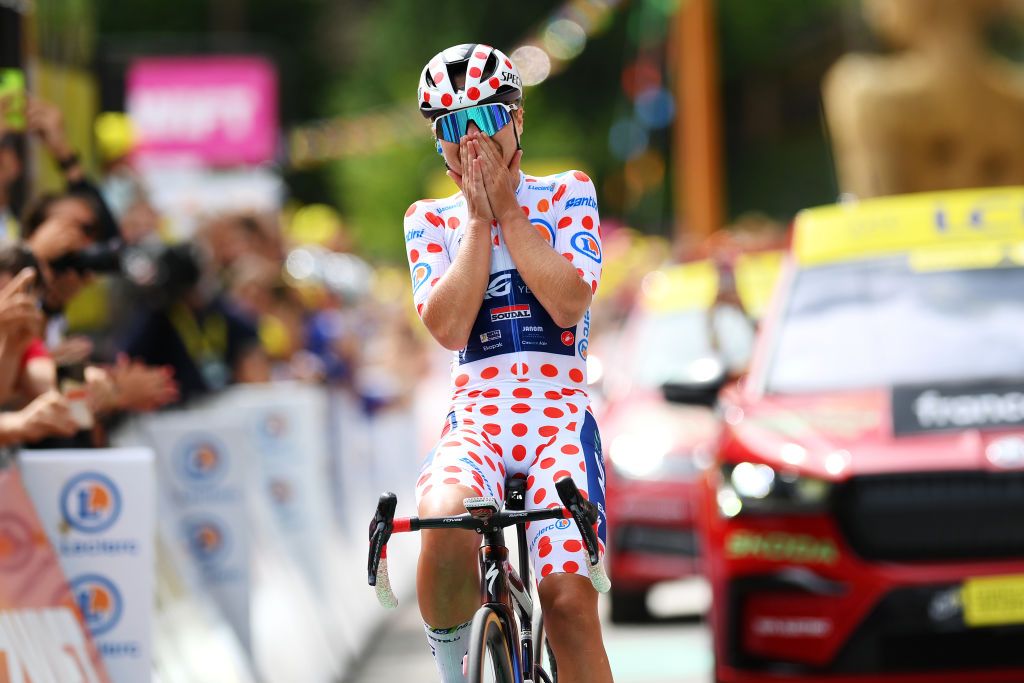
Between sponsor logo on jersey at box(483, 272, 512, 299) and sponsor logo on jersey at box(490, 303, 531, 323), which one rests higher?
sponsor logo on jersey at box(483, 272, 512, 299)

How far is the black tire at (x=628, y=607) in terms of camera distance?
1129 centimetres

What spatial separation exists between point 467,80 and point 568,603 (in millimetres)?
1367

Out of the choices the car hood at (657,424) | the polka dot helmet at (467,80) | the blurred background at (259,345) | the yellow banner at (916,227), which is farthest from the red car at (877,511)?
the car hood at (657,424)

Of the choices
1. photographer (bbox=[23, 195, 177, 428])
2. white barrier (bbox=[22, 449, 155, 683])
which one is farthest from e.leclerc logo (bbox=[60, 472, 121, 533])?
photographer (bbox=[23, 195, 177, 428])

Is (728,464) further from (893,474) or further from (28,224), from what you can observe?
(28,224)

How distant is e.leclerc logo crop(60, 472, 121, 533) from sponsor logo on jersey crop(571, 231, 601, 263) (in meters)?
1.74

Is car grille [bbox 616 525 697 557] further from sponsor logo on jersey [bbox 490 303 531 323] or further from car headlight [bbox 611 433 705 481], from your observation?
sponsor logo on jersey [bbox 490 303 531 323]

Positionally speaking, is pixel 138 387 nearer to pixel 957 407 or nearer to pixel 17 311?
pixel 17 311

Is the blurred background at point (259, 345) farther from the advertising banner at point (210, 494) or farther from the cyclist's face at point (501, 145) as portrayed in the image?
the cyclist's face at point (501, 145)

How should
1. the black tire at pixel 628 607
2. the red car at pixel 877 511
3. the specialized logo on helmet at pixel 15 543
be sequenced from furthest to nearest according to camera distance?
the black tire at pixel 628 607 < the red car at pixel 877 511 < the specialized logo on helmet at pixel 15 543

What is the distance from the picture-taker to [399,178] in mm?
53781

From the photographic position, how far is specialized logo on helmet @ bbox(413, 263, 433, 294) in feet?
17.5

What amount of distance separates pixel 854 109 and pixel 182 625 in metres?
20.7

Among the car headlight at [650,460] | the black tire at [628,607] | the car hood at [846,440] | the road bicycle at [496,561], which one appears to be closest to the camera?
the road bicycle at [496,561]
